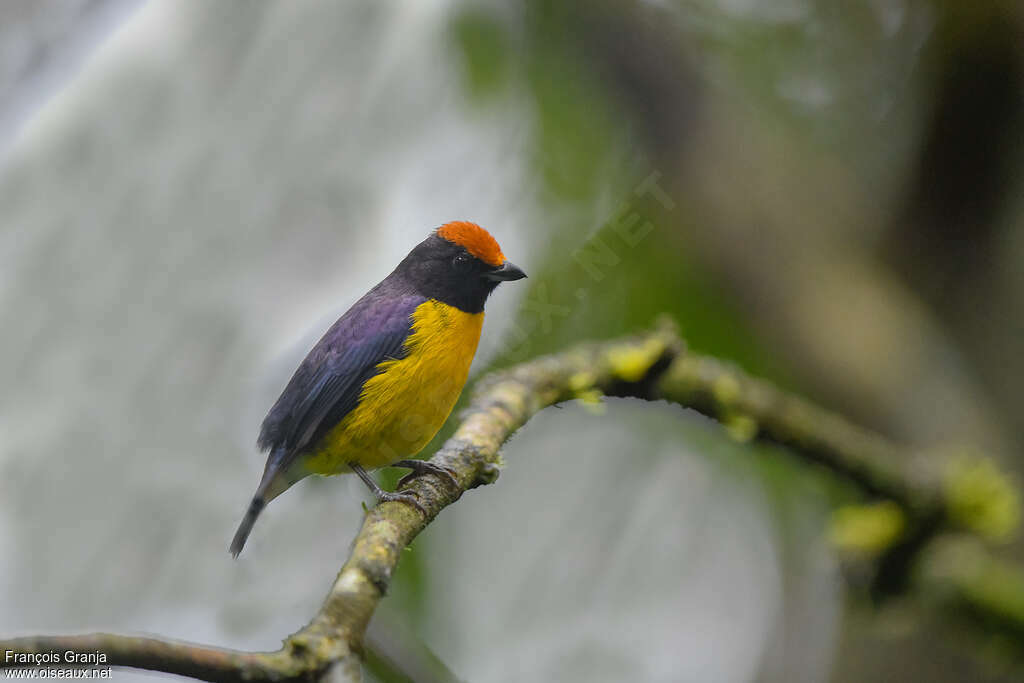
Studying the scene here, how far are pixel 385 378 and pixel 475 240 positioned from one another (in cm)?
73

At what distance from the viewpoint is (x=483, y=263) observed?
12.8 ft

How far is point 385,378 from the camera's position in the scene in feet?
11.7

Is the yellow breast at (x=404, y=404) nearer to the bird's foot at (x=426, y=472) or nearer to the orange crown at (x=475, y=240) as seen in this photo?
the bird's foot at (x=426, y=472)

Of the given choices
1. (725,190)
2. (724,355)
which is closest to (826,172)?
(725,190)

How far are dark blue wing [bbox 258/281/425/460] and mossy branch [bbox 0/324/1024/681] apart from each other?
46 cm

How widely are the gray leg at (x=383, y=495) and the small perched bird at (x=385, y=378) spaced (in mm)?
10

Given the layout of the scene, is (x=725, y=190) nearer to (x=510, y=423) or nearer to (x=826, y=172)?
(x=826, y=172)

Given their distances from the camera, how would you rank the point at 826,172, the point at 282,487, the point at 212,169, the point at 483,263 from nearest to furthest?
the point at 282,487 < the point at 212,169 < the point at 483,263 < the point at 826,172

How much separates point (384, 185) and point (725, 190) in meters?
2.47

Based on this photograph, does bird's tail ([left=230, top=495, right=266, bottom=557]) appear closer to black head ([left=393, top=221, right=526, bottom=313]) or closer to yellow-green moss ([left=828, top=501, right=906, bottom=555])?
black head ([left=393, top=221, right=526, bottom=313])

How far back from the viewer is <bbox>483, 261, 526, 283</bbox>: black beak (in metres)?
3.87

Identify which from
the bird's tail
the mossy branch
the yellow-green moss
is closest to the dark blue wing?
the bird's tail

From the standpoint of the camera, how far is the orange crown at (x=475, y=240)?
3867mm

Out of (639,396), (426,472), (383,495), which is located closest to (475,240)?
(639,396)
